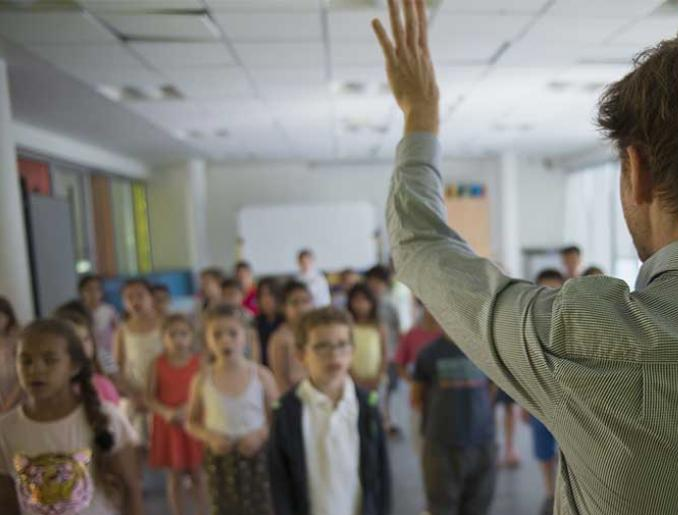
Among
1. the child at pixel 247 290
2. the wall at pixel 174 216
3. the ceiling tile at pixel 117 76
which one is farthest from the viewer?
the wall at pixel 174 216

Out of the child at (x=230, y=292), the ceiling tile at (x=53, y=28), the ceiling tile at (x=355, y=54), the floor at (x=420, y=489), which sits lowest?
the floor at (x=420, y=489)

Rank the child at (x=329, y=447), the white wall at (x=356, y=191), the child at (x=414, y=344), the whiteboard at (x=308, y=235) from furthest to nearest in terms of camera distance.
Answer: the white wall at (x=356, y=191), the whiteboard at (x=308, y=235), the child at (x=414, y=344), the child at (x=329, y=447)

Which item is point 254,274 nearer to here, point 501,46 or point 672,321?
point 501,46

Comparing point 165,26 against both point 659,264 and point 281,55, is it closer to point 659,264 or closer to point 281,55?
point 281,55

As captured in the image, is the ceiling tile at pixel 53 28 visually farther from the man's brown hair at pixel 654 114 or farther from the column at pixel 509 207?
the column at pixel 509 207

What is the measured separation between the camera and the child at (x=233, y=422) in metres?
1.82

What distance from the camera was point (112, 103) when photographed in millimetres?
3805

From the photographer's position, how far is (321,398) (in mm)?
1552

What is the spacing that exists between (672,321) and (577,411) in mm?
108

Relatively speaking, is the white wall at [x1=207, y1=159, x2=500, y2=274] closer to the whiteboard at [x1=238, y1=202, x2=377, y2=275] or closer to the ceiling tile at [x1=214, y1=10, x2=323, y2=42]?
the whiteboard at [x1=238, y1=202, x2=377, y2=275]

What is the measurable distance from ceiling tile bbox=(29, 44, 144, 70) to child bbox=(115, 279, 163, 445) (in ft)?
5.25

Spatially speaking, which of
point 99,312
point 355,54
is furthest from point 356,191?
point 99,312

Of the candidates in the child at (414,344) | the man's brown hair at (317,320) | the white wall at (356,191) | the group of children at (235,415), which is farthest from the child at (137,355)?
the white wall at (356,191)

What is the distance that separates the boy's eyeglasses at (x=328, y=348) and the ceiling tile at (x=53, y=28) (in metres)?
1.96
